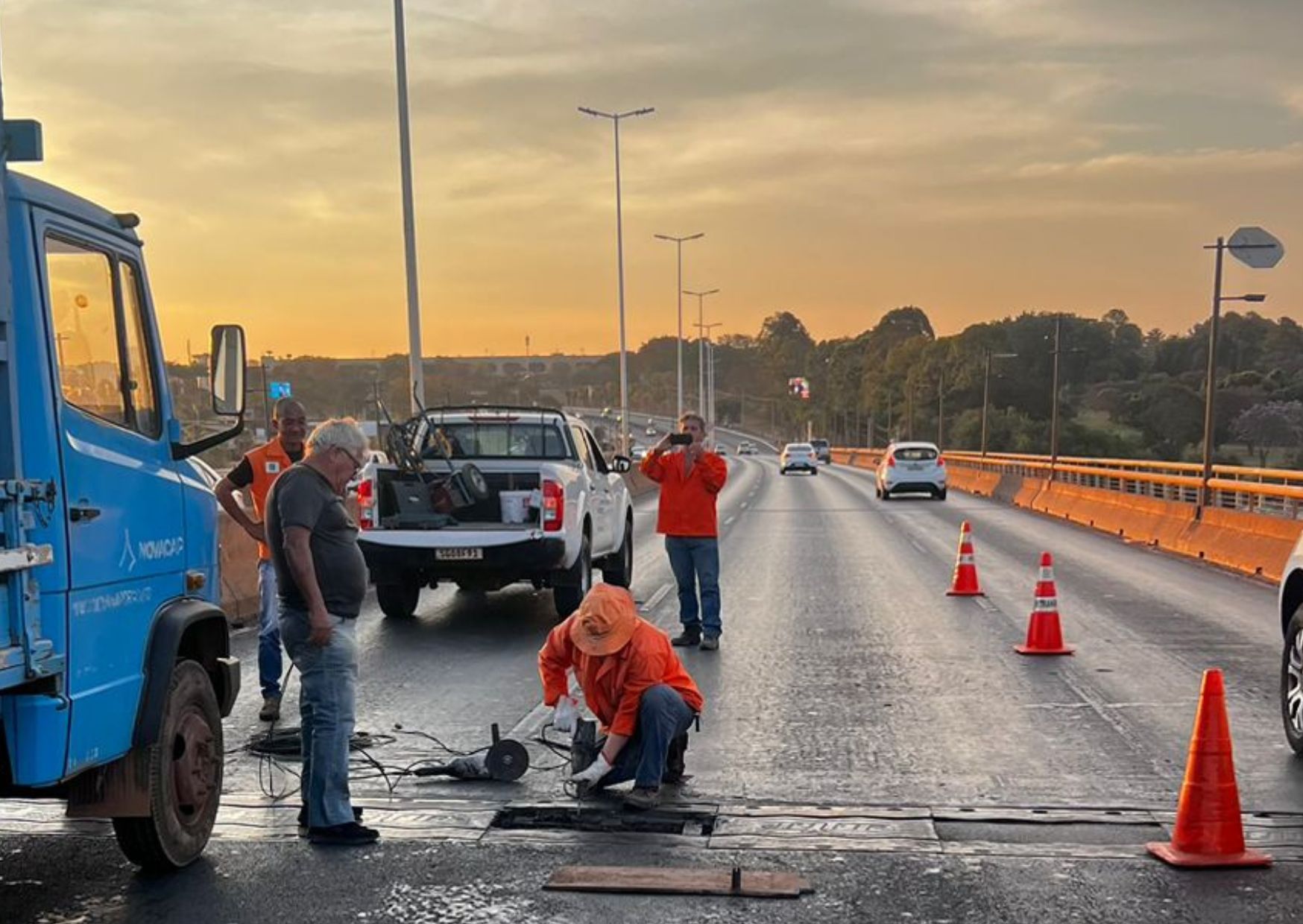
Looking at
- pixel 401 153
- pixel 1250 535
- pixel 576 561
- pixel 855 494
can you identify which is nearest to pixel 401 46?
pixel 401 153

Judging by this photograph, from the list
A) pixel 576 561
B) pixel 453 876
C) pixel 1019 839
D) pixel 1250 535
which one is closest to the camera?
pixel 453 876

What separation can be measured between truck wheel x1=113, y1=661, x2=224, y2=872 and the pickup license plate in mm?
5845

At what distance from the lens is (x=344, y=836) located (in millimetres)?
5453

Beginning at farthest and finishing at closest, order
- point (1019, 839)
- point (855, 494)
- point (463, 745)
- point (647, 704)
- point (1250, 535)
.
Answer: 1. point (855, 494)
2. point (1250, 535)
3. point (463, 745)
4. point (647, 704)
5. point (1019, 839)

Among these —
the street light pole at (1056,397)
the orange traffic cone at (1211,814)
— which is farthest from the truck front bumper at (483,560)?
the street light pole at (1056,397)

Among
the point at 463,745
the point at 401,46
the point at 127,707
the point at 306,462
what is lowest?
the point at 463,745

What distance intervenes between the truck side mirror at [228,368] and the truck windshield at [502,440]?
7353mm

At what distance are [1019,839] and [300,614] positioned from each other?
3185 mm

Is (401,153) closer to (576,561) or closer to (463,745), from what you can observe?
(576,561)

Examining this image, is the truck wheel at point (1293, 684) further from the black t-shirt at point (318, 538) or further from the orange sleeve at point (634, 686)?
the black t-shirt at point (318, 538)

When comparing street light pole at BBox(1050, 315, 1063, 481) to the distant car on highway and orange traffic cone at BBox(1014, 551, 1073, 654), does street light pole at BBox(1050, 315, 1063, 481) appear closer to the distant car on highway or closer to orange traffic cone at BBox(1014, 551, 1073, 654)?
the distant car on highway

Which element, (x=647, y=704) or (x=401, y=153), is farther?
(x=401, y=153)

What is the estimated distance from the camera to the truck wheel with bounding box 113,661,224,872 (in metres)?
4.93

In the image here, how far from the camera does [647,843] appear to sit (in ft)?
18.0
